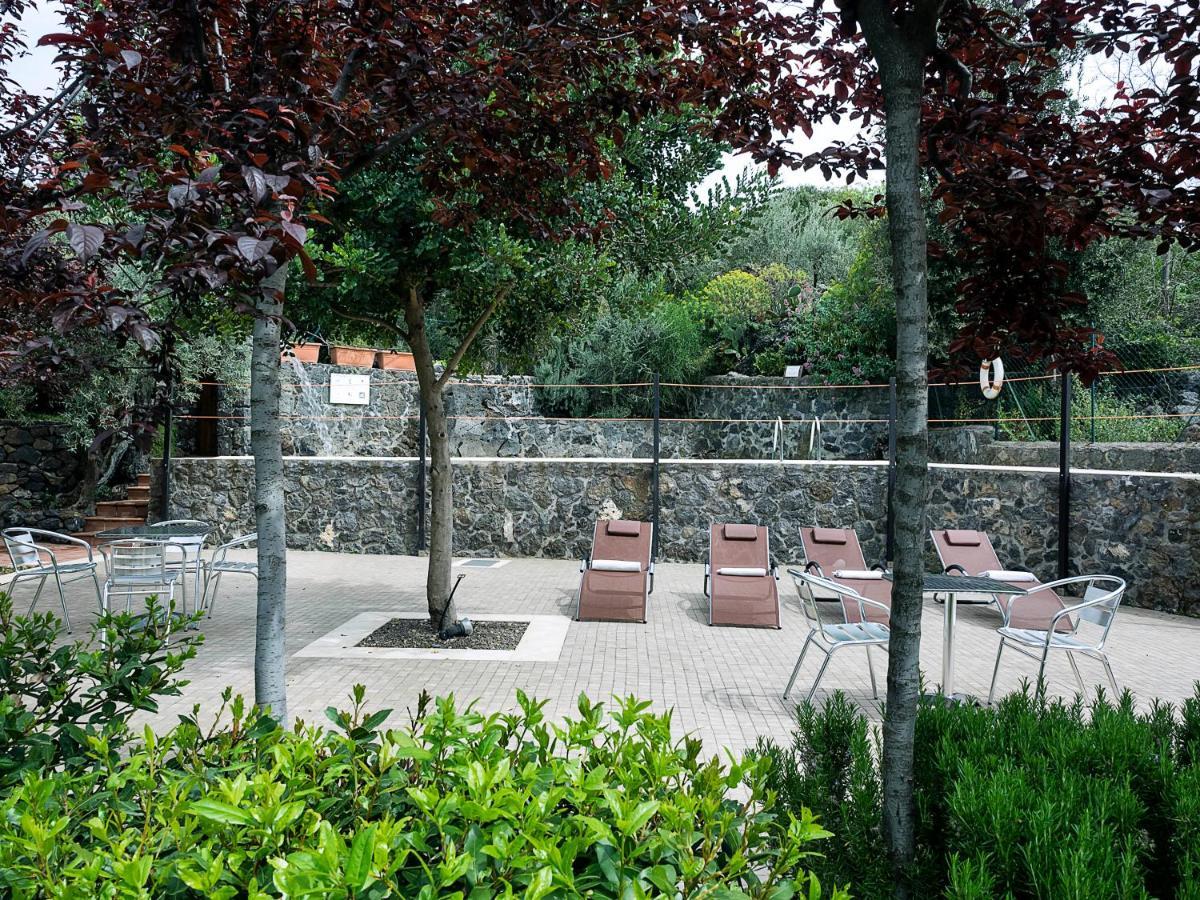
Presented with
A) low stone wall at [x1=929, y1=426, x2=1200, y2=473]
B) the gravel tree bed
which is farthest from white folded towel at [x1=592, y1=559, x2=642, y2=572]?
low stone wall at [x1=929, y1=426, x2=1200, y2=473]

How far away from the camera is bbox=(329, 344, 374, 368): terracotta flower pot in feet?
51.5

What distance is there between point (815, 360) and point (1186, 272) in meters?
7.34

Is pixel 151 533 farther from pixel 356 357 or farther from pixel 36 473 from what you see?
pixel 356 357

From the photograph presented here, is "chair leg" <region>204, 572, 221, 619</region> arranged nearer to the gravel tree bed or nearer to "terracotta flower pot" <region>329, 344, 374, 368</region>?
the gravel tree bed

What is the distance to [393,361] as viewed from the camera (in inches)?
689

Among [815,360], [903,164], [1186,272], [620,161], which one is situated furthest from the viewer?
[815,360]

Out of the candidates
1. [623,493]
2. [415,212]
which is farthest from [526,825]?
[623,493]

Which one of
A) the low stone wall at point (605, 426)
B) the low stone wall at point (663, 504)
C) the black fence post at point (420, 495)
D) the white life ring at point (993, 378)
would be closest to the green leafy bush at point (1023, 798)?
the low stone wall at point (663, 504)

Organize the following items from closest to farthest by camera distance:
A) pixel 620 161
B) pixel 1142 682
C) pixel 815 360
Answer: pixel 1142 682
pixel 620 161
pixel 815 360

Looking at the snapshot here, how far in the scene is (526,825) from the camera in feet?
4.58

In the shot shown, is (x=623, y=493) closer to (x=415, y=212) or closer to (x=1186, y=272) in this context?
(x=415, y=212)

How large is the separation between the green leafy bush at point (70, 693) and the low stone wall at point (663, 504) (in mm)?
8420

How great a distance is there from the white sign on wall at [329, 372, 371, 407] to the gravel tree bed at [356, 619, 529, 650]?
9301mm

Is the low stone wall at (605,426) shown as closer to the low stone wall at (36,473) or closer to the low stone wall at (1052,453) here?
the low stone wall at (1052,453)
